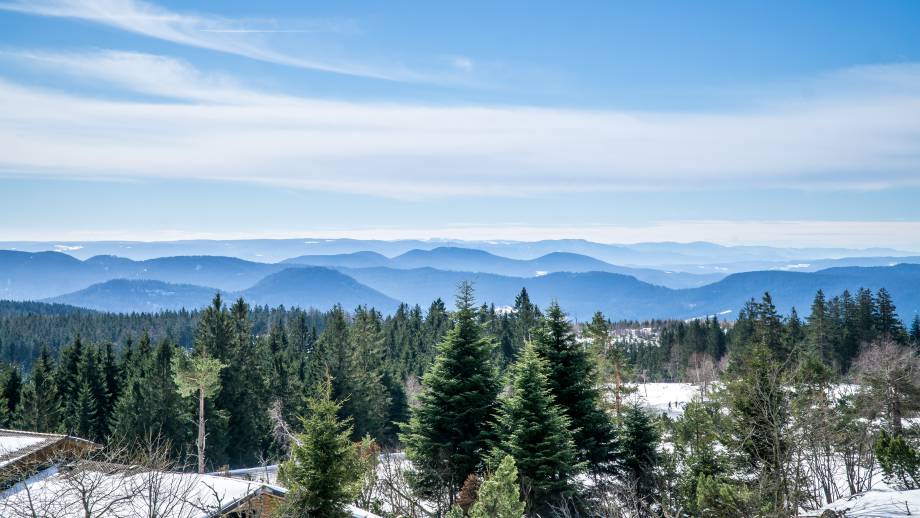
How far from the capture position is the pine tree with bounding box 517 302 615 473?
25.4 m

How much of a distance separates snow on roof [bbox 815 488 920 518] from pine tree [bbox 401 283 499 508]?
40.0 ft

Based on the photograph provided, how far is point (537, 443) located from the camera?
22.1 meters

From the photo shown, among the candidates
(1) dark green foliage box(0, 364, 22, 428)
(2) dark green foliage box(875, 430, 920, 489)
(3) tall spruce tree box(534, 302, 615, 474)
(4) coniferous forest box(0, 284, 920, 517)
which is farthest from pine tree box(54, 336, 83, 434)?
(2) dark green foliage box(875, 430, 920, 489)

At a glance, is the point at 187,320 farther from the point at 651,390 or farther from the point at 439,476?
the point at 439,476

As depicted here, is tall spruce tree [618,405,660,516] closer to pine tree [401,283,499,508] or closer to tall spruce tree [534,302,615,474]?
tall spruce tree [534,302,615,474]

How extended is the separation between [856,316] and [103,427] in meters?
88.7

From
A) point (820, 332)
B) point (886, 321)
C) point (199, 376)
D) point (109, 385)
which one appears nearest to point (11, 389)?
point (109, 385)

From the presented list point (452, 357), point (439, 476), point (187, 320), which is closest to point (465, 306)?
point (452, 357)

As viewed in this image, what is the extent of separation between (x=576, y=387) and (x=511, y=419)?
4229 mm

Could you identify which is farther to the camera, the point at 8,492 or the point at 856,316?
the point at 856,316

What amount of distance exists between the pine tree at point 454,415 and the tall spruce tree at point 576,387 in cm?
246

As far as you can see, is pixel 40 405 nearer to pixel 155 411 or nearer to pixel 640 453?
pixel 155 411

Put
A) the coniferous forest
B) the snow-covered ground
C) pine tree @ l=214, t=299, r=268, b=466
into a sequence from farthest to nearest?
the snow-covered ground → pine tree @ l=214, t=299, r=268, b=466 → the coniferous forest

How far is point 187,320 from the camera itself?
198 meters
